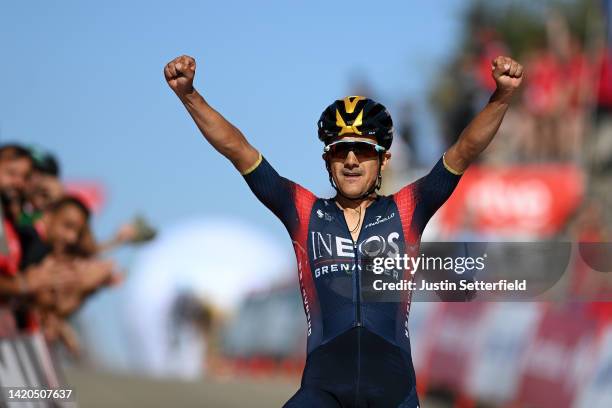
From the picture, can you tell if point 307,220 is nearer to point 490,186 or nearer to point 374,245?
point 374,245

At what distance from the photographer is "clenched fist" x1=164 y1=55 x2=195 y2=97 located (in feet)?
20.3

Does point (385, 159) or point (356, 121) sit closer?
point (356, 121)

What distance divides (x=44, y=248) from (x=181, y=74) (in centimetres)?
487

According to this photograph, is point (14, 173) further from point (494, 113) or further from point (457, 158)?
point (494, 113)

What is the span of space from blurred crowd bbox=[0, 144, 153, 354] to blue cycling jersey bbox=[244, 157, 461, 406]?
2.90m

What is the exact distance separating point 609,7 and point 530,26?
36852 millimetres

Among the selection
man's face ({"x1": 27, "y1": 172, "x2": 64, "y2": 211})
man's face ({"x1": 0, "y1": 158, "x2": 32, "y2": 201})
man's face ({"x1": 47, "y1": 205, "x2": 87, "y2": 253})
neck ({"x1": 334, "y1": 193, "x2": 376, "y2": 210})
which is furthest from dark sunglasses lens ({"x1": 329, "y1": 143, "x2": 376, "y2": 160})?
man's face ({"x1": 47, "y1": 205, "x2": 87, "y2": 253})

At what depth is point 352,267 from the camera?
6.31 metres

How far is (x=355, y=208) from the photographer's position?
6480 mm

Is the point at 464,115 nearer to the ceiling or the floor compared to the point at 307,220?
A: nearer to the ceiling

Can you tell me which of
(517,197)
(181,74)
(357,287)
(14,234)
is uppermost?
(517,197)

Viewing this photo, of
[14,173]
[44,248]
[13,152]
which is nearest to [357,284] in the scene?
[14,173]

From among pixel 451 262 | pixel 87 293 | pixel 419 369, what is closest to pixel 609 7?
pixel 419 369

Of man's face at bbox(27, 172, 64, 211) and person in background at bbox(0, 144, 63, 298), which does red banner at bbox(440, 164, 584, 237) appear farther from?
person in background at bbox(0, 144, 63, 298)
